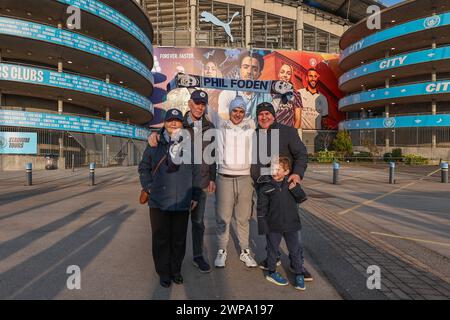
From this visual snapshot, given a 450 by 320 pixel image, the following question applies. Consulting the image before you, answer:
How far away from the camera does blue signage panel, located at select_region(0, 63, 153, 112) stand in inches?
907

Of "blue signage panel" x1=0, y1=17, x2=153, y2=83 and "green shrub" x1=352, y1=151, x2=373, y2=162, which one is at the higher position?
"blue signage panel" x1=0, y1=17, x2=153, y2=83

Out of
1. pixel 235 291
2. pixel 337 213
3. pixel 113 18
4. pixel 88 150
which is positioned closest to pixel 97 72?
pixel 113 18

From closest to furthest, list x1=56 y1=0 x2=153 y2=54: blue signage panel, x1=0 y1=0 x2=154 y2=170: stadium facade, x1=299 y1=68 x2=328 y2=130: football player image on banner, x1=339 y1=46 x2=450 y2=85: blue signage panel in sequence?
1. x1=0 y1=0 x2=154 y2=170: stadium facade
2. x1=56 y1=0 x2=153 y2=54: blue signage panel
3. x1=339 y1=46 x2=450 y2=85: blue signage panel
4. x1=299 y1=68 x2=328 y2=130: football player image on banner

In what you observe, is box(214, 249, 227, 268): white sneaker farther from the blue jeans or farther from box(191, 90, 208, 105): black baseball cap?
box(191, 90, 208, 105): black baseball cap

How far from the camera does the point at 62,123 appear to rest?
2572 centimetres

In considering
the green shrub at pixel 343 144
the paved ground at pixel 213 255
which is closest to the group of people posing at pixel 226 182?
the paved ground at pixel 213 255

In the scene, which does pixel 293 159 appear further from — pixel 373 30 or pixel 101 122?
pixel 373 30

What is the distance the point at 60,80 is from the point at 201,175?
26.0 meters

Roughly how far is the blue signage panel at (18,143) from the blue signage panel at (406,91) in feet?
122

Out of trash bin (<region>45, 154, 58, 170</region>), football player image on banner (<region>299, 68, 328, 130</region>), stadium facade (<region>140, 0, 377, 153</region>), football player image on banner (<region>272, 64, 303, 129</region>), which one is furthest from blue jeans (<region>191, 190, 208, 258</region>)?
football player image on banner (<region>299, 68, 328, 130</region>)

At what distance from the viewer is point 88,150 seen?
27297 mm

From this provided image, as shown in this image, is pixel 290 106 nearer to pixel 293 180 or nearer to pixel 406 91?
pixel 406 91

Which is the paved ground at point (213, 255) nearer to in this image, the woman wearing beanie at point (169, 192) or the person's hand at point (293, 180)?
the woman wearing beanie at point (169, 192)
